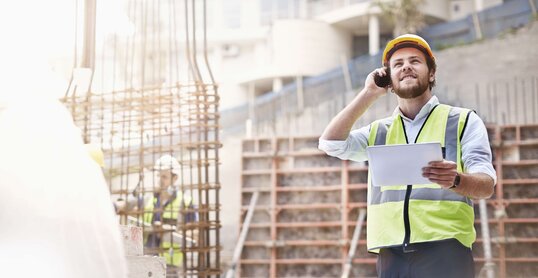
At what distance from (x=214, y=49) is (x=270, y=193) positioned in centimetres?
1959

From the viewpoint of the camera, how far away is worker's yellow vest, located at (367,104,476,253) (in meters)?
2.54

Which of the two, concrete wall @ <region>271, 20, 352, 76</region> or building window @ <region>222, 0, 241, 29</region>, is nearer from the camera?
concrete wall @ <region>271, 20, 352, 76</region>

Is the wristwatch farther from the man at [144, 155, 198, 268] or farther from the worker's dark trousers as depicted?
the man at [144, 155, 198, 268]

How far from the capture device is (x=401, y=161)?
2.42 meters

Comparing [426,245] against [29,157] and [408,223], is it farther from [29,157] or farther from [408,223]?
[29,157]

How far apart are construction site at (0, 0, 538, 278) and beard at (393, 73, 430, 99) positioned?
1.11 m

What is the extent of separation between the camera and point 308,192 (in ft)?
35.4

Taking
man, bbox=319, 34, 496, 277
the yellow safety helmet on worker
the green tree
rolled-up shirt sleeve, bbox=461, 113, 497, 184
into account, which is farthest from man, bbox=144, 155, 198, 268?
the green tree

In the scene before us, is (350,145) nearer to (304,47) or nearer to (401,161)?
(401,161)

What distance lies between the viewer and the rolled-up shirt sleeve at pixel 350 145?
2.77 m

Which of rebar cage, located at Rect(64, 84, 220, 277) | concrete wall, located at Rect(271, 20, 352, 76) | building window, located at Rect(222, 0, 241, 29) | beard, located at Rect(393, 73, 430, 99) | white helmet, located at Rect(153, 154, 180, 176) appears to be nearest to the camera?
beard, located at Rect(393, 73, 430, 99)

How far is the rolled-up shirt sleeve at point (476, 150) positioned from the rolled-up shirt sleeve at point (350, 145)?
39 cm

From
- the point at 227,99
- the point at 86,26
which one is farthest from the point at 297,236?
the point at 227,99

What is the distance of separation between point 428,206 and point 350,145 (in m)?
0.39
